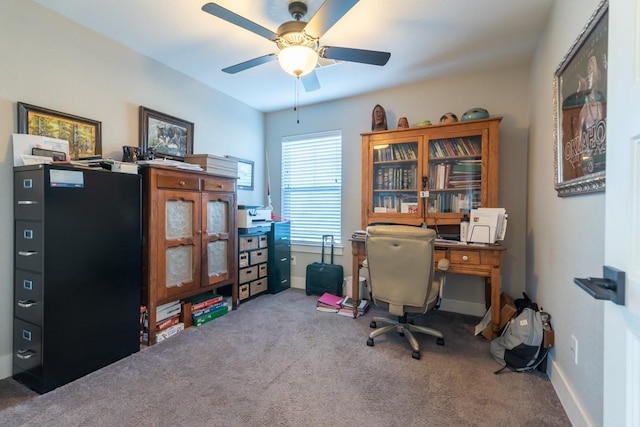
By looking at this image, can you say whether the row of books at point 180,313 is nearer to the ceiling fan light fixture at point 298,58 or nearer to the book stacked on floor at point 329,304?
the book stacked on floor at point 329,304

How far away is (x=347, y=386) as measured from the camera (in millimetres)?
1803

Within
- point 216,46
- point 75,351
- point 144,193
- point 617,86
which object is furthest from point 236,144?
point 617,86

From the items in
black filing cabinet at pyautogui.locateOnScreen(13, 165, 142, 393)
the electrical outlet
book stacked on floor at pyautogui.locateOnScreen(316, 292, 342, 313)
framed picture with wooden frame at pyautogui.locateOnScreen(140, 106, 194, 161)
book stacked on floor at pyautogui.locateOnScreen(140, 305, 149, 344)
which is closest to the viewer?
the electrical outlet

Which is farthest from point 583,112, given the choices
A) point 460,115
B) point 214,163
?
point 214,163

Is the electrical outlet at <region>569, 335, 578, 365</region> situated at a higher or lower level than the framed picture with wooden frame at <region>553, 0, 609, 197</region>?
lower

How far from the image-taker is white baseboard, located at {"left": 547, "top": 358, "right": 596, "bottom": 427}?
4.54ft

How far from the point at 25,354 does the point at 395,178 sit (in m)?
3.25

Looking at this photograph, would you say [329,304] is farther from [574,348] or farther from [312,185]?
[574,348]

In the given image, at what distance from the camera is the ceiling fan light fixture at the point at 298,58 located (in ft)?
5.96

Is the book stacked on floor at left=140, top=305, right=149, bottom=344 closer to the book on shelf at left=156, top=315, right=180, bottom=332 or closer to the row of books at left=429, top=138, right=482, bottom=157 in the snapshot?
the book on shelf at left=156, top=315, right=180, bottom=332

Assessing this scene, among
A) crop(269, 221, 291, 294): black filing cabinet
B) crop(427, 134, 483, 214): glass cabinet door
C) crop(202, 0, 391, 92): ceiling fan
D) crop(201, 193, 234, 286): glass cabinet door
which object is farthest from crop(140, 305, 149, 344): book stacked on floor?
crop(427, 134, 483, 214): glass cabinet door

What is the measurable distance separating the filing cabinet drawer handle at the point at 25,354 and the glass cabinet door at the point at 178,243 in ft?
2.51

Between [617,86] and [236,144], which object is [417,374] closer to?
[617,86]

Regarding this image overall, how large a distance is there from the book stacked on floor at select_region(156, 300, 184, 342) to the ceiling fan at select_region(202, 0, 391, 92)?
215 cm
